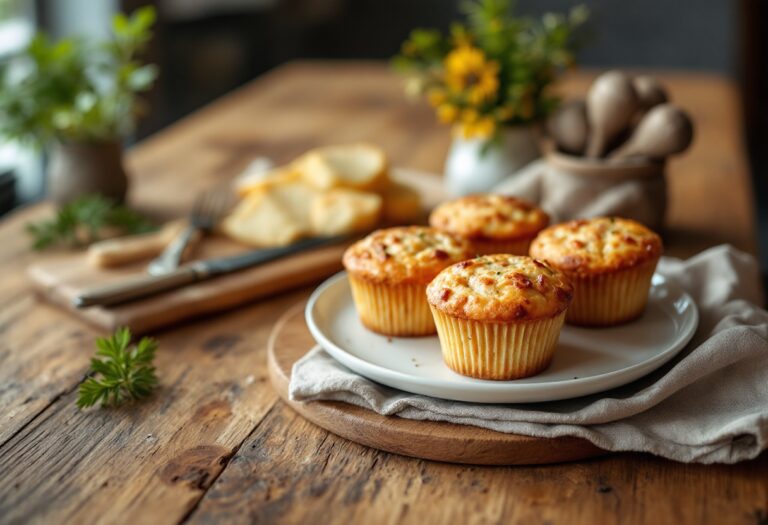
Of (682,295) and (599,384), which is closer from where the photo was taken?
(599,384)

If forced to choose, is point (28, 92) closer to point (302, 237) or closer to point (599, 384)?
point (302, 237)

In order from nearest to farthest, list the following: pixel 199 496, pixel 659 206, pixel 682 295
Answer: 1. pixel 199 496
2. pixel 682 295
3. pixel 659 206

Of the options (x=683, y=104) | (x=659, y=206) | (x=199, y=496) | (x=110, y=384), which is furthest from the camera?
(x=683, y=104)

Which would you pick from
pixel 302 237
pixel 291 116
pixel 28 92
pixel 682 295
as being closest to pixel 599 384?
pixel 682 295

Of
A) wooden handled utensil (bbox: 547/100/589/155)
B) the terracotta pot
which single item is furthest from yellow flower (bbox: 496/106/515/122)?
the terracotta pot

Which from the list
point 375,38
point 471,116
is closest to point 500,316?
point 471,116

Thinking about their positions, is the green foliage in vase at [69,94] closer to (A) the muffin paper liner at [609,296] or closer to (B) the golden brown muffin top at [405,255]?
(B) the golden brown muffin top at [405,255]
